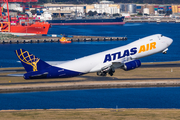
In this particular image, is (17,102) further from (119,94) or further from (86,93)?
(119,94)

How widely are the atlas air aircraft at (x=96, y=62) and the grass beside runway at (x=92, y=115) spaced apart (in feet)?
24.2

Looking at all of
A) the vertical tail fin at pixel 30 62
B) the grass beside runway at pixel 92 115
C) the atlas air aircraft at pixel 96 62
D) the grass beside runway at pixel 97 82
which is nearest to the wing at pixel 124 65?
the atlas air aircraft at pixel 96 62

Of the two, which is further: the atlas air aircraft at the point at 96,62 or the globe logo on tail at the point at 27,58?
the atlas air aircraft at the point at 96,62

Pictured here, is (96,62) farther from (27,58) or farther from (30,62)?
(27,58)

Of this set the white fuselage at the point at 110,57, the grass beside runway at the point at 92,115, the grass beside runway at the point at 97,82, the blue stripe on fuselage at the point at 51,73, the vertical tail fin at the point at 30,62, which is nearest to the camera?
the grass beside runway at the point at 92,115

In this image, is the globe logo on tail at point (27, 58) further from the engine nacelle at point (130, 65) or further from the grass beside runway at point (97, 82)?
the grass beside runway at point (97, 82)

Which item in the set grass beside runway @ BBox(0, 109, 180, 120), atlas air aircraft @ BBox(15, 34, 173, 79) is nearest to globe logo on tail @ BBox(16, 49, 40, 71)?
atlas air aircraft @ BBox(15, 34, 173, 79)

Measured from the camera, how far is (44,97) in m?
68.4

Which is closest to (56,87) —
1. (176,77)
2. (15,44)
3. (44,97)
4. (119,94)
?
(44,97)

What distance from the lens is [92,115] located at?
48.6 meters

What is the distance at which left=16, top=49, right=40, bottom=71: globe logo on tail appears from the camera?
5295 centimetres

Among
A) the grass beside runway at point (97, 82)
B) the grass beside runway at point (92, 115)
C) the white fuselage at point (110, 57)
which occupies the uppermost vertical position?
the white fuselage at point (110, 57)

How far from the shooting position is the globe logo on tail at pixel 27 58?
53.0 m

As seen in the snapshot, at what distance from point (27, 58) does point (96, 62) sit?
12.5m
